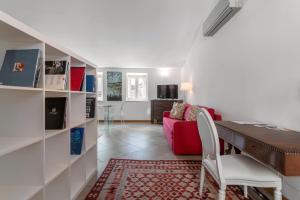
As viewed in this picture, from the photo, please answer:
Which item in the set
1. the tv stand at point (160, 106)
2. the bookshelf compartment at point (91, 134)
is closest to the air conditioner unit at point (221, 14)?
the bookshelf compartment at point (91, 134)

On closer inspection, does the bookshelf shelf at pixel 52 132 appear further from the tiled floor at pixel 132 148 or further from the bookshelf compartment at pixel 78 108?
the tiled floor at pixel 132 148

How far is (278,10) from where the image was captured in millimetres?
2021

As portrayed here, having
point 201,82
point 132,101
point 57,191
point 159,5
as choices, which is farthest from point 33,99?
point 132,101

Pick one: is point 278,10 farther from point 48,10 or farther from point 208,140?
point 48,10

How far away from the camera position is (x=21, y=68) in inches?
51.7

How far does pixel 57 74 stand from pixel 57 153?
71 cm

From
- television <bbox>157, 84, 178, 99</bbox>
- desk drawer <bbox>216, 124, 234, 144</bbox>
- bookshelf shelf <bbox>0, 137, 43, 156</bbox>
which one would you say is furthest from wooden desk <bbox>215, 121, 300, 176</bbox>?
television <bbox>157, 84, 178, 99</bbox>

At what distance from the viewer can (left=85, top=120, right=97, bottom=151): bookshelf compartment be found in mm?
2458

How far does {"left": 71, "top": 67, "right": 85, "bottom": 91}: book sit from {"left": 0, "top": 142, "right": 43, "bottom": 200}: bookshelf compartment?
2.96 ft

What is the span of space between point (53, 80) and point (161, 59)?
5310 mm

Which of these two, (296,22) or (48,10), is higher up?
(48,10)

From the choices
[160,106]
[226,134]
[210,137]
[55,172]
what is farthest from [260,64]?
[160,106]

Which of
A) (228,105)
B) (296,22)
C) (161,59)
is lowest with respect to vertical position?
(228,105)

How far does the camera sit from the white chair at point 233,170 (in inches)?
55.9
